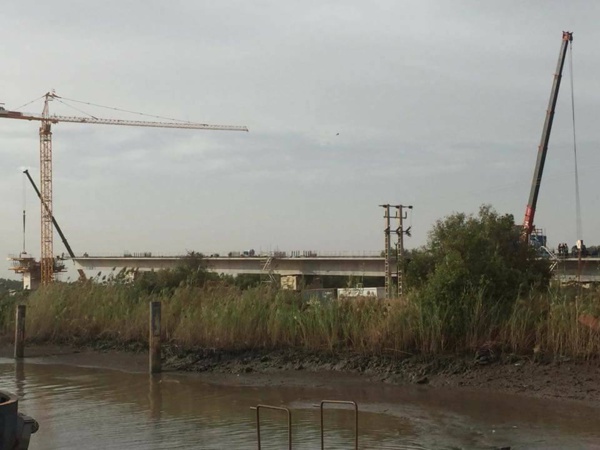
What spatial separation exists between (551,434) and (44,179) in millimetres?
84917

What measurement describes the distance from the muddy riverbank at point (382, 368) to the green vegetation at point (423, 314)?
0.94ft

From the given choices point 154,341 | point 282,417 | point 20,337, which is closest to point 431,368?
point 282,417

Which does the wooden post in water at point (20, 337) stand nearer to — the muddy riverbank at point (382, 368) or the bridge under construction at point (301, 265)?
the muddy riverbank at point (382, 368)

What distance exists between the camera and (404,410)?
43.6 ft

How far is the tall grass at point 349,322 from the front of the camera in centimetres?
1549

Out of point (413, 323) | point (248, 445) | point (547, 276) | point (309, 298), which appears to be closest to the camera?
point (248, 445)

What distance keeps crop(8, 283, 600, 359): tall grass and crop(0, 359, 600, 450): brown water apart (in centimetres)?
146

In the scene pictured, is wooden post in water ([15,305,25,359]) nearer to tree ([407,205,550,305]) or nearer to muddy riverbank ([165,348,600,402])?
muddy riverbank ([165,348,600,402])

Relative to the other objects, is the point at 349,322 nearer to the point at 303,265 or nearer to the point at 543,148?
the point at 543,148

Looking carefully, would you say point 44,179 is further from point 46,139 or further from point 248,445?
point 248,445

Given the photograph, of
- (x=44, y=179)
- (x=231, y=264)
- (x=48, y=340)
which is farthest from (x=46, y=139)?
(x=48, y=340)

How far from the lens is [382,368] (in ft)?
54.4

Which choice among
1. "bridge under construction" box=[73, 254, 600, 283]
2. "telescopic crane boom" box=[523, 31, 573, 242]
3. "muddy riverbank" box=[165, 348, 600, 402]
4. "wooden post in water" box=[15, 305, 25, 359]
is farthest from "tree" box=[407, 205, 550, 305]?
"bridge under construction" box=[73, 254, 600, 283]

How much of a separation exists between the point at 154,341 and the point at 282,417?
674 centimetres
